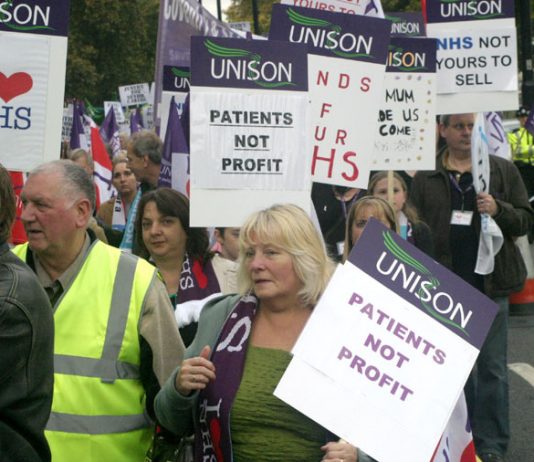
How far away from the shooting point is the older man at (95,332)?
393cm

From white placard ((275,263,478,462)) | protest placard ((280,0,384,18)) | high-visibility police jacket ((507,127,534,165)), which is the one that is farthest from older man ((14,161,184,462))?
high-visibility police jacket ((507,127,534,165))

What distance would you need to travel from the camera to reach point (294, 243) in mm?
3816

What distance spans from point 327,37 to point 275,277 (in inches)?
126

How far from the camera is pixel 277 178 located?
5598 mm

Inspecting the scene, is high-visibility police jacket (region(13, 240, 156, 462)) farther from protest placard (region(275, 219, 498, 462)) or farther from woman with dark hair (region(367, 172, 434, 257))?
woman with dark hair (region(367, 172, 434, 257))

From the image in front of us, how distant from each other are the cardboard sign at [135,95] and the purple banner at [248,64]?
18.5 meters

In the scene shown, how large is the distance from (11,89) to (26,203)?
1710 mm

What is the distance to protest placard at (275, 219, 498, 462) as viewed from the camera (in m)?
3.37

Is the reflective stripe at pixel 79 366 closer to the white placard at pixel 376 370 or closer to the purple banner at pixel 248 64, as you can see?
the white placard at pixel 376 370

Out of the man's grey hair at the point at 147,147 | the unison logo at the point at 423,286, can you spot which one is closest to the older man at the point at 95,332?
the unison logo at the point at 423,286

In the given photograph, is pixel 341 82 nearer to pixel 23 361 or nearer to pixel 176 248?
pixel 176 248

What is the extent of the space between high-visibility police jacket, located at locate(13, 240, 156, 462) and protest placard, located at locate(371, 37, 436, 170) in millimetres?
3566

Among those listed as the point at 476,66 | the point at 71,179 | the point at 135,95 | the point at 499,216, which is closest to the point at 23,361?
the point at 71,179

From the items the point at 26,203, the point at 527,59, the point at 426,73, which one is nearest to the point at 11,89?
the point at 26,203
